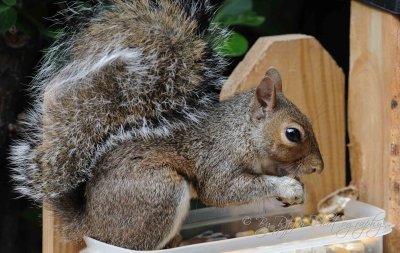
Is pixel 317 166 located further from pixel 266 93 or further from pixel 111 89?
pixel 111 89

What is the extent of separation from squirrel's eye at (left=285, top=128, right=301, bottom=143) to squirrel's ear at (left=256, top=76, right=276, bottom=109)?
0.19ft

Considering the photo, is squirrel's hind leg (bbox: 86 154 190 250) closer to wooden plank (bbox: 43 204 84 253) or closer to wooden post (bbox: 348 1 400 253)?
wooden plank (bbox: 43 204 84 253)

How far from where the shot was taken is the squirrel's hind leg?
1.75 meters

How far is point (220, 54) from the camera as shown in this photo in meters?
1.94

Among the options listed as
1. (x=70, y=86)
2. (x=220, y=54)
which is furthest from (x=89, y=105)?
(x=220, y=54)

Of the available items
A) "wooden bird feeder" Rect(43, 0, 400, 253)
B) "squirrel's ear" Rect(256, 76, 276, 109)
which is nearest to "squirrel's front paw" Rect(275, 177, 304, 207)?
"squirrel's ear" Rect(256, 76, 276, 109)

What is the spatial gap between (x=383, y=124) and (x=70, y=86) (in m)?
0.77

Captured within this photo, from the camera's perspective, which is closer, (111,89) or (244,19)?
(111,89)

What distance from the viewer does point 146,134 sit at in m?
1.82

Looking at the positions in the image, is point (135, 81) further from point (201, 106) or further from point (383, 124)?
point (383, 124)

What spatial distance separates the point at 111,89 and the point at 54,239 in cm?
33

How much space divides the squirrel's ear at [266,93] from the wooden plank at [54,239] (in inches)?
18.0

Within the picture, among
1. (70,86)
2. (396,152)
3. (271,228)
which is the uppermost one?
(70,86)

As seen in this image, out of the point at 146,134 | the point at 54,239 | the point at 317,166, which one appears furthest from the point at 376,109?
the point at 54,239
